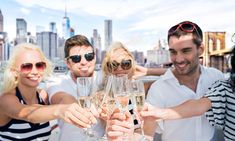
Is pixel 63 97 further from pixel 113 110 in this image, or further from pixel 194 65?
pixel 194 65

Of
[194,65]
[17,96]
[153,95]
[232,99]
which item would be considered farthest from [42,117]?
[194,65]

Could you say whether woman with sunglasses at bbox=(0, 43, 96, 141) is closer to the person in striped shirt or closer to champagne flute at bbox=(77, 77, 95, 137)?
champagne flute at bbox=(77, 77, 95, 137)

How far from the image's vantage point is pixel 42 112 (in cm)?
134

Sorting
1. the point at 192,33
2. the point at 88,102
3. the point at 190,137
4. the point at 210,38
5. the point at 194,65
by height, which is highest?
the point at 210,38

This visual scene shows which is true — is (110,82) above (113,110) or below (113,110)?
above

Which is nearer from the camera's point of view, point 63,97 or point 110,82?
point 110,82

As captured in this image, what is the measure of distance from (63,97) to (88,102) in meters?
0.65

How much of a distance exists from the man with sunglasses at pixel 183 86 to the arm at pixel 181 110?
40cm

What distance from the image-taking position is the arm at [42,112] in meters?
1.11

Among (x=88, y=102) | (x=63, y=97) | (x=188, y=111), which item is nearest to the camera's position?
(x=88, y=102)

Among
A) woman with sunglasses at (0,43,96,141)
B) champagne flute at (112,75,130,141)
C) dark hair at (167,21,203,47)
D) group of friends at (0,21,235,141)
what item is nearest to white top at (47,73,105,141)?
group of friends at (0,21,235,141)

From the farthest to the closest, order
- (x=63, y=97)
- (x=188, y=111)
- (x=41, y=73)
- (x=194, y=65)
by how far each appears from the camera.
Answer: (x=194, y=65) → (x=41, y=73) → (x=63, y=97) → (x=188, y=111)

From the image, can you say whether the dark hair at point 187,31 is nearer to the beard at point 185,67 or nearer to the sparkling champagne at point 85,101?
the beard at point 185,67

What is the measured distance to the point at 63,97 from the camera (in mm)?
1782
